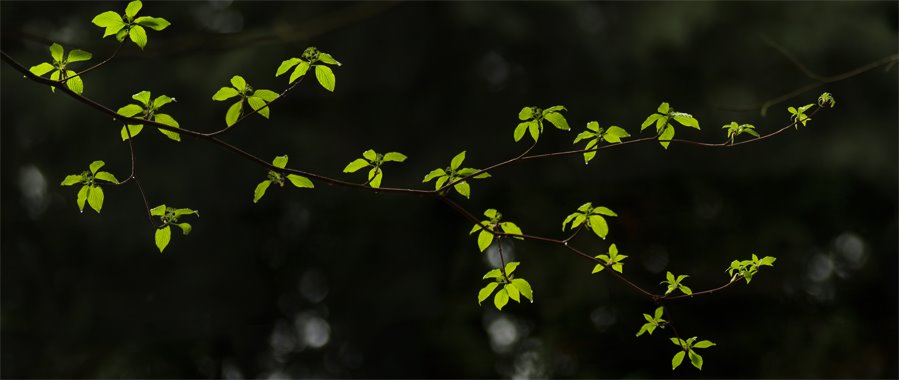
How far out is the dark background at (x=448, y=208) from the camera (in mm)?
3646

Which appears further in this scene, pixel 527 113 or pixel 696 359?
pixel 696 359

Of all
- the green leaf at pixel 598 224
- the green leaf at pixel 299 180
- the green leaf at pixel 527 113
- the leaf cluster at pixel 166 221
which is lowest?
the green leaf at pixel 598 224

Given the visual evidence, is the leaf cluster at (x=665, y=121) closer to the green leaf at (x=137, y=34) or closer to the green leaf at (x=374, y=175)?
the green leaf at (x=374, y=175)

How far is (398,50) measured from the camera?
3801mm

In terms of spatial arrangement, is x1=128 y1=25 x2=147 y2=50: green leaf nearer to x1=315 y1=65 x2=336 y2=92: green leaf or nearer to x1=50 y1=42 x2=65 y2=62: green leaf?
x1=50 y1=42 x2=65 y2=62: green leaf

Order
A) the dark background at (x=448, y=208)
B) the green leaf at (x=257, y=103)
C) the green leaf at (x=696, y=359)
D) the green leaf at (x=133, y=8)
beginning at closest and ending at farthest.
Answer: the green leaf at (x=133, y=8) < the green leaf at (x=257, y=103) < the green leaf at (x=696, y=359) < the dark background at (x=448, y=208)

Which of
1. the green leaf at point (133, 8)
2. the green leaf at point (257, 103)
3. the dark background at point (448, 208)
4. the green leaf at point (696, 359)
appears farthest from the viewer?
the dark background at point (448, 208)

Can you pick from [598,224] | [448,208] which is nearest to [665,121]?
[598,224]

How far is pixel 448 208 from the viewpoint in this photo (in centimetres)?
414

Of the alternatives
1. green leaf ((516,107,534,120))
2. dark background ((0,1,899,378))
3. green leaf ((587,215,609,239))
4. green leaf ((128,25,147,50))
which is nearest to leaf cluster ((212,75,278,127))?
green leaf ((128,25,147,50))

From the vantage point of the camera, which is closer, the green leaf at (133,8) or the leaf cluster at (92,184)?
the green leaf at (133,8)

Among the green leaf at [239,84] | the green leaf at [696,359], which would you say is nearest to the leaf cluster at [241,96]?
the green leaf at [239,84]

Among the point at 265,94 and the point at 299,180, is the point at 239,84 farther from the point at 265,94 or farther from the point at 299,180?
the point at 299,180

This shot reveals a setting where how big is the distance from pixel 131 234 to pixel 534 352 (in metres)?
1.87
